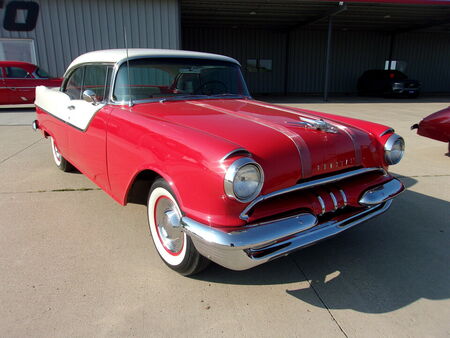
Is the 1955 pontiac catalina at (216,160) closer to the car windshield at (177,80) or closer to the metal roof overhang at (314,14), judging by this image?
the car windshield at (177,80)

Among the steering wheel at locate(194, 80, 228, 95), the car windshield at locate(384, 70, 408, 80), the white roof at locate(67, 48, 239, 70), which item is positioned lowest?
the steering wheel at locate(194, 80, 228, 95)

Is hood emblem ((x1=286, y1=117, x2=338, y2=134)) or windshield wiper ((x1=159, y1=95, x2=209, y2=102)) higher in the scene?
windshield wiper ((x1=159, y1=95, x2=209, y2=102))

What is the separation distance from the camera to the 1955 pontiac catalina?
1898 millimetres

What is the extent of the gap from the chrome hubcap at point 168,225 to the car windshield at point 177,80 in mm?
1082

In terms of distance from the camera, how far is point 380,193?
2477mm

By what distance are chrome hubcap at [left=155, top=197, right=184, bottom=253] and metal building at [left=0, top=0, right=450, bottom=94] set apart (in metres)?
7.30

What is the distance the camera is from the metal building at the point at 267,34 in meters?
12.1

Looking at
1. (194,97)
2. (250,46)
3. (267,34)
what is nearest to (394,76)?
(267,34)

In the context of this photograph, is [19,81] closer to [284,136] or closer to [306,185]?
[284,136]

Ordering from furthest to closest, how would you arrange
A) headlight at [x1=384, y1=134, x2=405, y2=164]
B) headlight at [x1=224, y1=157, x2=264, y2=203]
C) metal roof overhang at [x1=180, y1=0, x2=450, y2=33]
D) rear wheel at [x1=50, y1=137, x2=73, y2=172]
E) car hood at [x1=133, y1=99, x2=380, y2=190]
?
metal roof overhang at [x1=180, y1=0, x2=450, y2=33]
rear wheel at [x1=50, y1=137, x2=73, y2=172]
headlight at [x1=384, y1=134, x2=405, y2=164]
car hood at [x1=133, y1=99, x2=380, y2=190]
headlight at [x1=224, y1=157, x2=264, y2=203]

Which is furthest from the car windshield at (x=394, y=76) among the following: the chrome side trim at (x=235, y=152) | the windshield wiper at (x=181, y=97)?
the chrome side trim at (x=235, y=152)

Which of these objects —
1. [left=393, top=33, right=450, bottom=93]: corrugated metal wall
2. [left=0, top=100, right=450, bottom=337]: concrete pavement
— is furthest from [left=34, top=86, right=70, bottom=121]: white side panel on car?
[left=393, top=33, right=450, bottom=93]: corrugated metal wall

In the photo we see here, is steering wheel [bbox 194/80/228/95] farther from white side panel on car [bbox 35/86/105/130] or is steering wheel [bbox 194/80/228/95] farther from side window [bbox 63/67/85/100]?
side window [bbox 63/67/85/100]

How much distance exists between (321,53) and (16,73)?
16.3 m
